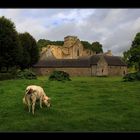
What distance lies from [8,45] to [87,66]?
1751 inches

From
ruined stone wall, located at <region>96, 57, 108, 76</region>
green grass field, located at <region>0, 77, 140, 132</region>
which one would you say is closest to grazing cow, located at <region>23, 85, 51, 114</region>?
green grass field, located at <region>0, 77, 140, 132</region>

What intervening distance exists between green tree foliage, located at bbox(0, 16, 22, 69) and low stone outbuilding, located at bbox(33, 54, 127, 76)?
123ft

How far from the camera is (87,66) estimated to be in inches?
3789

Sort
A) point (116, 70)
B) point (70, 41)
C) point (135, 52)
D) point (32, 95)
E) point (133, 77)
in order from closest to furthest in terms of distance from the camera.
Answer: point (32, 95)
point (133, 77)
point (135, 52)
point (116, 70)
point (70, 41)

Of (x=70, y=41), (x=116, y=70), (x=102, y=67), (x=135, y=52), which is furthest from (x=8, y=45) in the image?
(x=70, y=41)

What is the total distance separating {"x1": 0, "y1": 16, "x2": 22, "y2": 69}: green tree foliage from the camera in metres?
53.6

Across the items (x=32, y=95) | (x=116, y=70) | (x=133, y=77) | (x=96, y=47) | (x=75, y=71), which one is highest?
(x=96, y=47)

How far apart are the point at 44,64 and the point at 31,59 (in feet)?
75.0

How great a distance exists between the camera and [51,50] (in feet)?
365

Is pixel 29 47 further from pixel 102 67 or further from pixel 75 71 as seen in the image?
pixel 102 67

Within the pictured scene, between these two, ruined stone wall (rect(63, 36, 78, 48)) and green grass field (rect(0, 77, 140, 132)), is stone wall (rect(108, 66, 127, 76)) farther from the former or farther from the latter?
green grass field (rect(0, 77, 140, 132))

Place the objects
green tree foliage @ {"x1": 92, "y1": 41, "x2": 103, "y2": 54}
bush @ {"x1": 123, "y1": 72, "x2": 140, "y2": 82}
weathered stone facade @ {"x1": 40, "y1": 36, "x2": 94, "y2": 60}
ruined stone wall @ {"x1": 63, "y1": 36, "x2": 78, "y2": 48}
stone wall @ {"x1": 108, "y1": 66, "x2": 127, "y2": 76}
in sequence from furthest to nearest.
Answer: green tree foliage @ {"x1": 92, "y1": 41, "x2": 103, "y2": 54} → ruined stone wall @ {"x1": 63, "y1": 36, "x2": 78, "y2": 48} → weathered stone facade @ {"x1": 40, "y1": 36, "x2": 94, "y2": 60} → stone wall @ {"x1": 108, "y1": 66, "x2": 127, "y2": 76} → bush @ {"x1": 123, "y1": 72, "x2": 140, "y2": 82}
